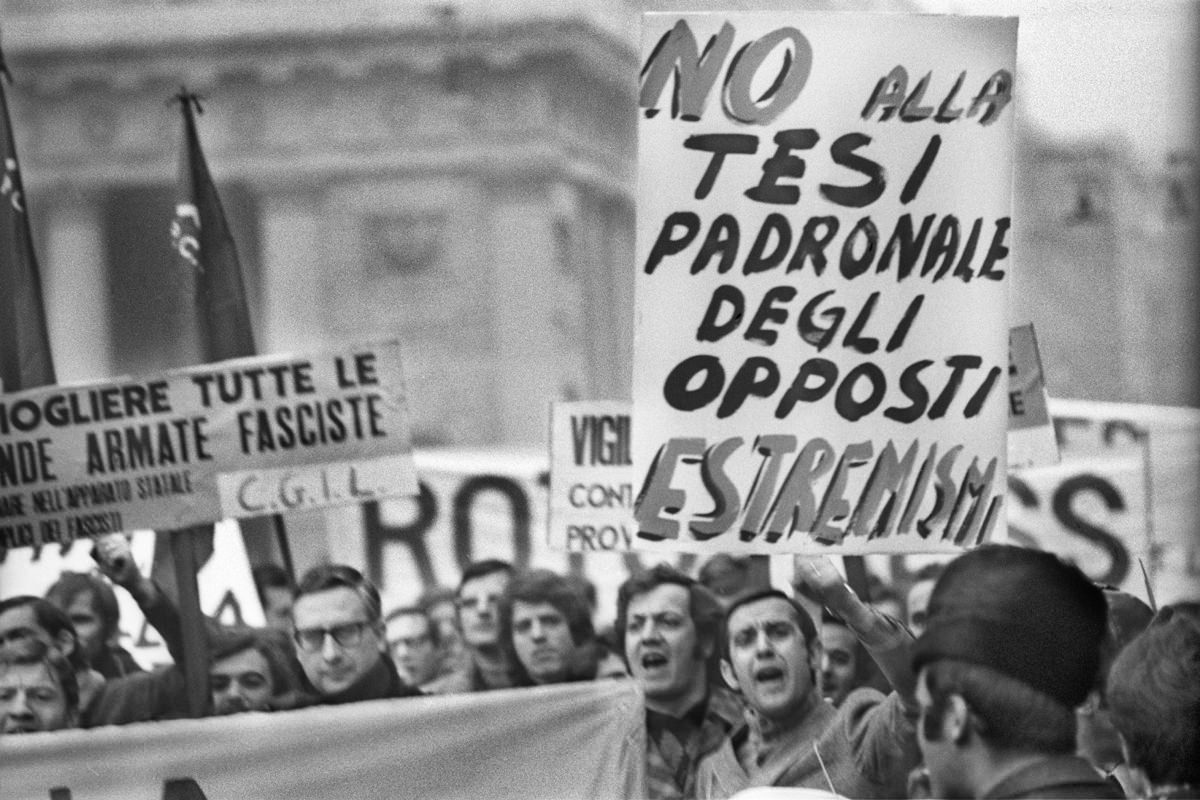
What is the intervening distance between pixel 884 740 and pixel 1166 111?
1.63 metres

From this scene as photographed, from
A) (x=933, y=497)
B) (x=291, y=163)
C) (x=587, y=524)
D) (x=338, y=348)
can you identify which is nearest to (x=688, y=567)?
(x=587, y=524)

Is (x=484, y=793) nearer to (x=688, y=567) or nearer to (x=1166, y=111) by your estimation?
(x=688, y=567)

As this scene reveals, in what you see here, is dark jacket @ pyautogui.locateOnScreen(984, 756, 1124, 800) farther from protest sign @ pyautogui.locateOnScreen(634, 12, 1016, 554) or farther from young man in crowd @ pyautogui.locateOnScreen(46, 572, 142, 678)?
young man in crowd @ pyautogui.locateOnScreen(46, 572, 142, 678)

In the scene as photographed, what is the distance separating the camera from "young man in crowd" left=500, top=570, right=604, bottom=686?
4980 mm

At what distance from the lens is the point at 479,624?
196 inches

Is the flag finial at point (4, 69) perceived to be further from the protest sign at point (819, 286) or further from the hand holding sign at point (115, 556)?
the protest sign at point (819, 286)

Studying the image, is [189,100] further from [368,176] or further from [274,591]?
[274,591]

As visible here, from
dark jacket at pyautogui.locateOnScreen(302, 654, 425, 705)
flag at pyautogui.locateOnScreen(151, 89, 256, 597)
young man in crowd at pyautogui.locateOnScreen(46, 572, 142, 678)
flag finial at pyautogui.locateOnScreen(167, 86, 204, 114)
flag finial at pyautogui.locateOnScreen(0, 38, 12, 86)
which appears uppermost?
flag finial at pyautogui.locateOnScreen(0, 38, 12, 86)

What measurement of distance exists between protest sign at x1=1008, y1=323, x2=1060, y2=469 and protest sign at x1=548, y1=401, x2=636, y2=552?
0.93 metres

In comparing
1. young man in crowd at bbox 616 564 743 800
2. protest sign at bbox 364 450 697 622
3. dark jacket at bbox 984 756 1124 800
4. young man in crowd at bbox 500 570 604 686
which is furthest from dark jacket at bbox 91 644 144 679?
dark jacket at bbox 984 756 1124 800

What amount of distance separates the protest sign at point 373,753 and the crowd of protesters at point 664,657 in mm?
57

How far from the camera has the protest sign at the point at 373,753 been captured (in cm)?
489

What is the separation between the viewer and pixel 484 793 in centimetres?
498

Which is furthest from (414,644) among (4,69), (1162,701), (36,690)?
(1162,701)
